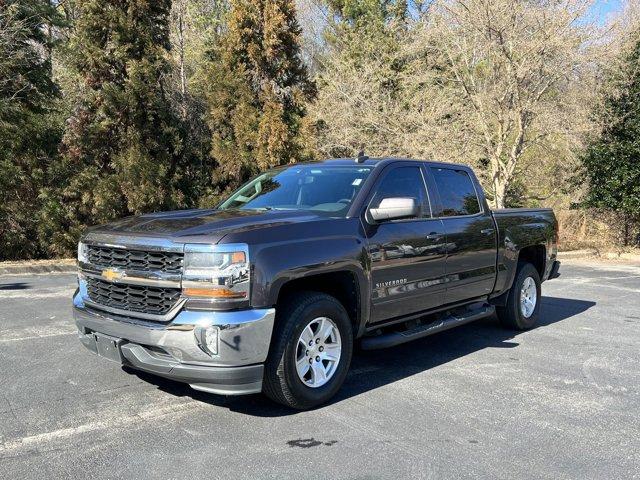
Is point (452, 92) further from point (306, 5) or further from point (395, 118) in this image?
point (306, 5)

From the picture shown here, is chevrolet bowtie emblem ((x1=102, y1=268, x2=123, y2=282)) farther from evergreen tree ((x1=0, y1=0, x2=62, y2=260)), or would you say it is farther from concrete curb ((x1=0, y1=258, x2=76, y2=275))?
evergreen tree ((x1=0, y1=0, x2=62, y2=260))

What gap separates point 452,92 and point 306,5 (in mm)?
17270

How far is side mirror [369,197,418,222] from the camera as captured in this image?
4770 millimetres

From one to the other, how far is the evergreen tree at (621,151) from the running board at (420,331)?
11.8m

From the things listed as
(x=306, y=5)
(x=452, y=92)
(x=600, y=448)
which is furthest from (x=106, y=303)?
(x=306, y=5)

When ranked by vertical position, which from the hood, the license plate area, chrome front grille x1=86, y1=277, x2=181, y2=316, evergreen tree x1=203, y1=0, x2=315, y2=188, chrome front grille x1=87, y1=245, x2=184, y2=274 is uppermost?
evergreen tree x1=203, y1=0, x2=315, y2=188

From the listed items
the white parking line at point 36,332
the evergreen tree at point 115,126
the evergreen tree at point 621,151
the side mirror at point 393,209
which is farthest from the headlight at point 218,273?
the evergreen tree at point 621,151

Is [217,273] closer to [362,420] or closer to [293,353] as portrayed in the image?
[293,353]

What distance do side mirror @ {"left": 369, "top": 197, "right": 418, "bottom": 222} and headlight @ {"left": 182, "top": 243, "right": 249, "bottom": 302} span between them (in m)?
1.39

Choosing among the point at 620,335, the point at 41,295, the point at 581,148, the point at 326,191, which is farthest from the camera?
the point at 581,148

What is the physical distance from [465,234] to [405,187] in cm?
92

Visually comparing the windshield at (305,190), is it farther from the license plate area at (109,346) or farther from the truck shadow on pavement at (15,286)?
the truck shadow on pavement at (15,286)

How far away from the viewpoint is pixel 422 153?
17.3 m

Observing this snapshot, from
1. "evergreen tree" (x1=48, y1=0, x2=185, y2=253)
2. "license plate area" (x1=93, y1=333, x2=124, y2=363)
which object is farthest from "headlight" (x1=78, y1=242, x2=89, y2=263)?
"evergreen tree" (x1=48, y1=0, x2=185, y2=253)
